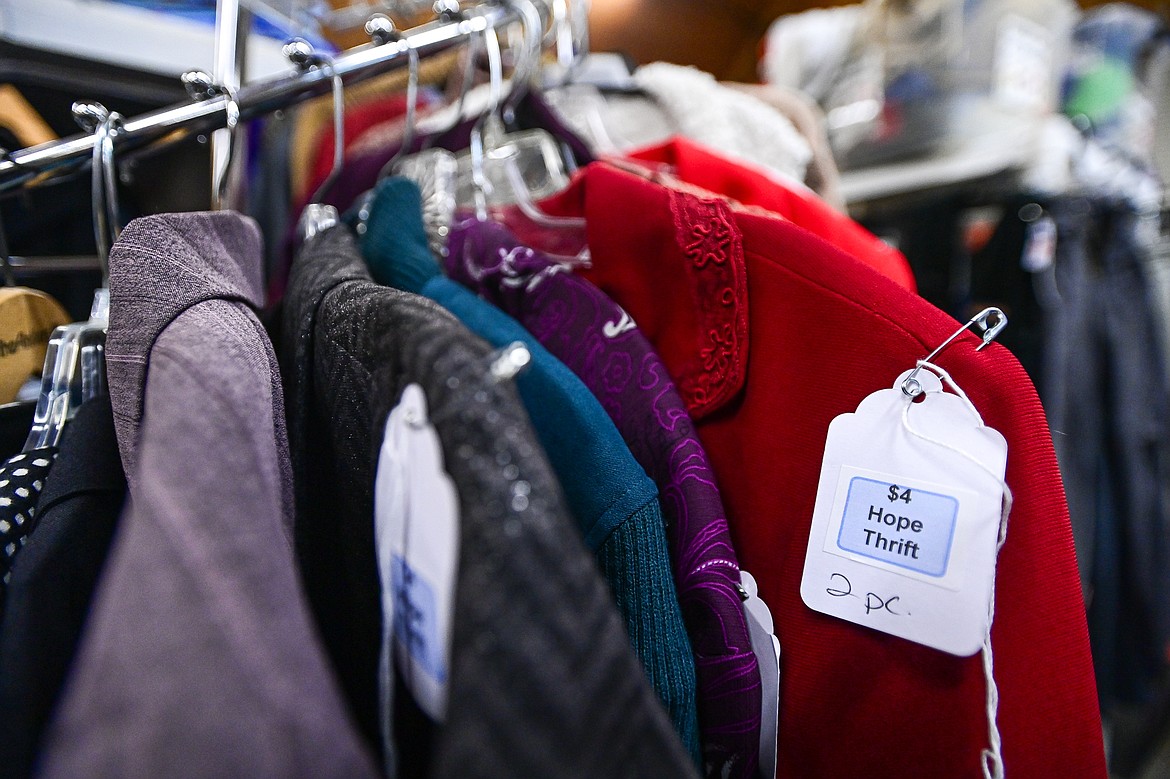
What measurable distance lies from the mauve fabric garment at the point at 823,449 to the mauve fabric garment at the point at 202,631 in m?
0.26

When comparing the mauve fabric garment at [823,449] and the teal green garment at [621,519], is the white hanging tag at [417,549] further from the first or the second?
the mauve fabric garment at [823,449]

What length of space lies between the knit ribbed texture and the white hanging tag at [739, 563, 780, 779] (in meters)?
0.05

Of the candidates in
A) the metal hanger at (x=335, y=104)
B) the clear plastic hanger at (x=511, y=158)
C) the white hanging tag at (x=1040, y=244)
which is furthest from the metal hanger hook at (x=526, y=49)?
the white hanging tag at (x=1040, y=244)

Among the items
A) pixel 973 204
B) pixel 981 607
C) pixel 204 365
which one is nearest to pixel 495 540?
pixel 204 365

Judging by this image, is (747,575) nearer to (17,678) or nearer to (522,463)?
(522,463)

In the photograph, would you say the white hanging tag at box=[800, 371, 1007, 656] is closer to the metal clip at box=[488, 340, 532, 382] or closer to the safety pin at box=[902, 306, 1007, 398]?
the safety pin at box=[902, 306, 1007, 398]

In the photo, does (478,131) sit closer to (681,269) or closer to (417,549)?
(681,269)

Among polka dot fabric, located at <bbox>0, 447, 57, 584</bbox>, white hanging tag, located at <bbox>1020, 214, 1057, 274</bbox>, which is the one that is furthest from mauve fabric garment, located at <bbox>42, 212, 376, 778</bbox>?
white hanging tag, located at <bbox>1020, 214, 1057, 274</bbox>

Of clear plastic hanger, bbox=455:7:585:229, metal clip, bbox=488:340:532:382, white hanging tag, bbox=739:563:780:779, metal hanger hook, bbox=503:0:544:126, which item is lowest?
white hanging tag, bbox=739:563:780:779

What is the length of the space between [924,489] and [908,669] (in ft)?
0.32

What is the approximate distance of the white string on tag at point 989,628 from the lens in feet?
0.95

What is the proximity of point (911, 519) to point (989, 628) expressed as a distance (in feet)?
0.20

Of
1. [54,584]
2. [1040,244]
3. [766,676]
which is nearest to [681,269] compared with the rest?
[766,676]

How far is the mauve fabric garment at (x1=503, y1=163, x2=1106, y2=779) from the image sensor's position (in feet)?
0.97
